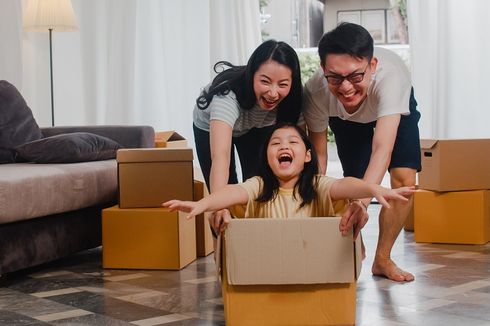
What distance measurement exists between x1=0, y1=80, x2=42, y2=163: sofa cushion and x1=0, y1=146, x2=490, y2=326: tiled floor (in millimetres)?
614

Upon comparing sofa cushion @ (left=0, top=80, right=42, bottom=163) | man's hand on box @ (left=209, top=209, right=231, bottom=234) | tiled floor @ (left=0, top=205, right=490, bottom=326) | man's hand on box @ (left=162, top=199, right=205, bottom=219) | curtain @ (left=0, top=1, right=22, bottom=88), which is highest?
curtain @ (left=0, top=1, right=22, bottom=88)

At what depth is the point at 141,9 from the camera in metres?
5.19

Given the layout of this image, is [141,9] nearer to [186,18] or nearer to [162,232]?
[186,18]

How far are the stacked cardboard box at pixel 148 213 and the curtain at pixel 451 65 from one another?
1.84 meters

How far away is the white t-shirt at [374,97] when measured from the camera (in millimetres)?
2488

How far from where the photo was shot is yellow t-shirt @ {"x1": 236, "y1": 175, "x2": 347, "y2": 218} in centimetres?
231

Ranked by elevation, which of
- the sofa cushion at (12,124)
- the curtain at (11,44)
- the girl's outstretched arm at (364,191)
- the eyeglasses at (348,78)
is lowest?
the girl's outstretched arm at (364,191)

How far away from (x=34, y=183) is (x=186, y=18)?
2405 millimetres

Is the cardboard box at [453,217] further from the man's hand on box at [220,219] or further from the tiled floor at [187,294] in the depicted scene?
the man's hand on box at [220,219]

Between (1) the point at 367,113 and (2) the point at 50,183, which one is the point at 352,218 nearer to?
(1) the point at 367,113

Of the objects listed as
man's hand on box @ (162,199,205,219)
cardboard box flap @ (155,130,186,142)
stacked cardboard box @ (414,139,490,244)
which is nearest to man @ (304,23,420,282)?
man's hand on box @ (162,199,205,219)

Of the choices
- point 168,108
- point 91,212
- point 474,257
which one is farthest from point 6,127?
point 474,257

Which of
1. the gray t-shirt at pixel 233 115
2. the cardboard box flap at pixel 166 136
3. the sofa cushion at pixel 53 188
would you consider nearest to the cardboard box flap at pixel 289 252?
the gray t-shirt at pixel 233 115

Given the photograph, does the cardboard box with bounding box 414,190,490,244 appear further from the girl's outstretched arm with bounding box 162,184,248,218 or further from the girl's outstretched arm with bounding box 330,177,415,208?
the girl's outstretched arm with bounding box 162,184,248,218
